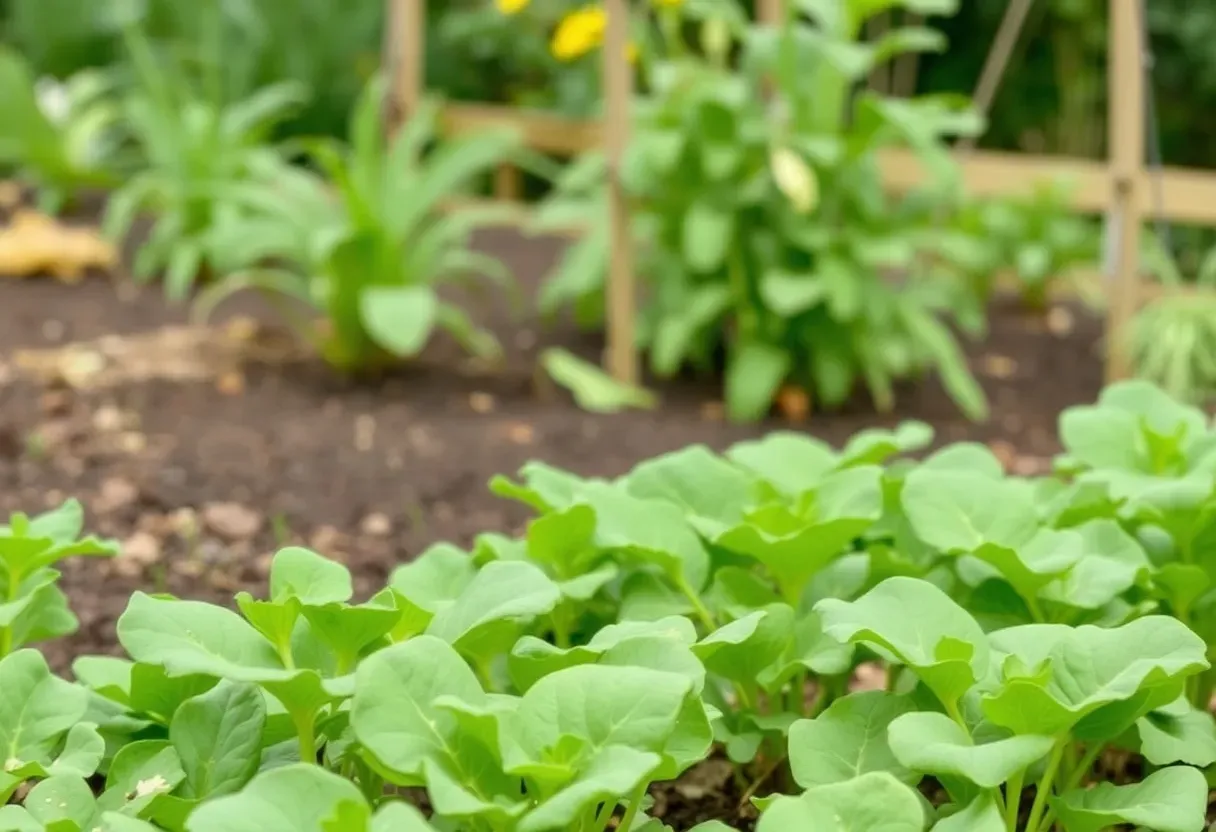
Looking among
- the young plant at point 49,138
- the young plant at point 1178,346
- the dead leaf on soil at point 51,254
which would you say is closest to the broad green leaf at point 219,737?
the young plant at point 1178,346

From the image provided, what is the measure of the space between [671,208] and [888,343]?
0.63 metres

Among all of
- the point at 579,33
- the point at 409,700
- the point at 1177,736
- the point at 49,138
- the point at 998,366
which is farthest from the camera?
the point at 49,138

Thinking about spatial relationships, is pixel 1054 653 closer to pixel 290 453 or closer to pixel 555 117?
pixel 290 453

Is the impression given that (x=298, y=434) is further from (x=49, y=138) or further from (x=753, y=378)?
(x=49, y=138)

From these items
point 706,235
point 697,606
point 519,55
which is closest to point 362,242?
point 706,235

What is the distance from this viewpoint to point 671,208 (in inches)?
145

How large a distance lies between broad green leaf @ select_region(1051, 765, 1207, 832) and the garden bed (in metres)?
1.30

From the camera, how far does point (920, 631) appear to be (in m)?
1.34

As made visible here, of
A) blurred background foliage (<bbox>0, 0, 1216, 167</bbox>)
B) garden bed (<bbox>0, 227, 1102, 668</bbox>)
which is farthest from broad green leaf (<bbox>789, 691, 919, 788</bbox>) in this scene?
blurred background foliage (<bbox>0, 0, 1216, 167</bbox>)

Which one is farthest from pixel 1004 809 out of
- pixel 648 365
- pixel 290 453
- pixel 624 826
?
pixel 648 365

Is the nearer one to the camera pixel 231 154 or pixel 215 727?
pixel 215 727

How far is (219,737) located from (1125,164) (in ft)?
10.3

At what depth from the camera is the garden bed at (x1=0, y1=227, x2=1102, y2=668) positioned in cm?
260

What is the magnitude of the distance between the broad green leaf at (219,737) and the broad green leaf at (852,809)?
1.51ft
